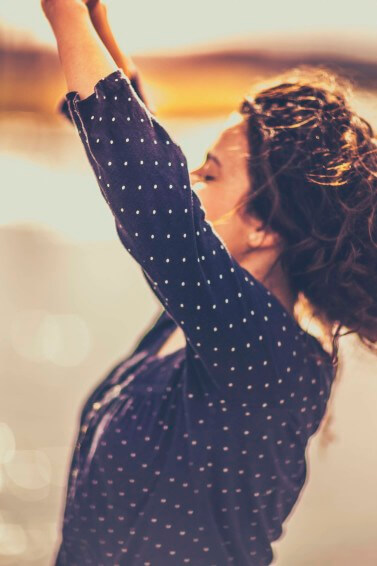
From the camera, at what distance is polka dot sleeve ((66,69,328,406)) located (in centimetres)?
66

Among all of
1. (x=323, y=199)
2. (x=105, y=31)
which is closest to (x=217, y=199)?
(x=323, y=199)

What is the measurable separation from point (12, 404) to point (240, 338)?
2.94 meters

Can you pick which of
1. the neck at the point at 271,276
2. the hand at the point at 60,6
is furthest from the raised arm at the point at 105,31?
the neck at the point at 271,276

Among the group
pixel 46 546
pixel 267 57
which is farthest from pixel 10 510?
pixel 267 57

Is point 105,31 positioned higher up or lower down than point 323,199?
higher up

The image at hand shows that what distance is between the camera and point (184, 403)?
854 mm

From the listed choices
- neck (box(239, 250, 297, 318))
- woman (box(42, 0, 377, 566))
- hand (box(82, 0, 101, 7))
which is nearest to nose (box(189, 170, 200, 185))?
woman (box(42, 0, 377, 566))

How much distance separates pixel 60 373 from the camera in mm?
3738

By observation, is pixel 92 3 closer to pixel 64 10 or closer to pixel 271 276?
pixel 64 10

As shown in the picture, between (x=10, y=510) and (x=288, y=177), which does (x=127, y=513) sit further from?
(x=10, y=510)

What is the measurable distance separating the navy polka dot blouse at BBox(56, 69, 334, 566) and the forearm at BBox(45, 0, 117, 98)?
13mm

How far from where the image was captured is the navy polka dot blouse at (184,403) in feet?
2.20

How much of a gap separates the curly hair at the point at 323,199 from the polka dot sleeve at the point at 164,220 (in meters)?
0.14

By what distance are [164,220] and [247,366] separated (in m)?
0.20
